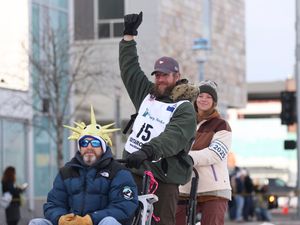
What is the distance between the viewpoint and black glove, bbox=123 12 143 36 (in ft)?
27.6

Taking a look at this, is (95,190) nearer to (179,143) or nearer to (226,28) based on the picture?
(179,143)

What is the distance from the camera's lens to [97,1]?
41.8 meters

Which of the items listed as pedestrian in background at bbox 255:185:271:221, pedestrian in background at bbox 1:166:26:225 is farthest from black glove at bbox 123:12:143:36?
pedestrian in background at bbox 255:185:271:221

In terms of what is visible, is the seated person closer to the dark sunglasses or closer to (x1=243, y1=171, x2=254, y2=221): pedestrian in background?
the dark sunglasses

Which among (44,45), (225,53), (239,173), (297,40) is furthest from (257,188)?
(225,53)

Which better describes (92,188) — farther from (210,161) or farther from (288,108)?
(288,108)

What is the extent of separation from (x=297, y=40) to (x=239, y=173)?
5.13m

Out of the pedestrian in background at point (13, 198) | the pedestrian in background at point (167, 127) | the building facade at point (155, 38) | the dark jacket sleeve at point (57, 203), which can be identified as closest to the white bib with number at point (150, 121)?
the pedestrian in background at point (167, 127)

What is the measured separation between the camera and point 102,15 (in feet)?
137

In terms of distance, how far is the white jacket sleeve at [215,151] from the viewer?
8859mm

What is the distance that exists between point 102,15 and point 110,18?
349mm

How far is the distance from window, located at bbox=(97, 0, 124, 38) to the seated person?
3408 cm

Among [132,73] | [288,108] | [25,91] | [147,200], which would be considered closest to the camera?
[147,200]

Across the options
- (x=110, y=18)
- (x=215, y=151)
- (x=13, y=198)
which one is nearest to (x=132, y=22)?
(x=215, y=151)
